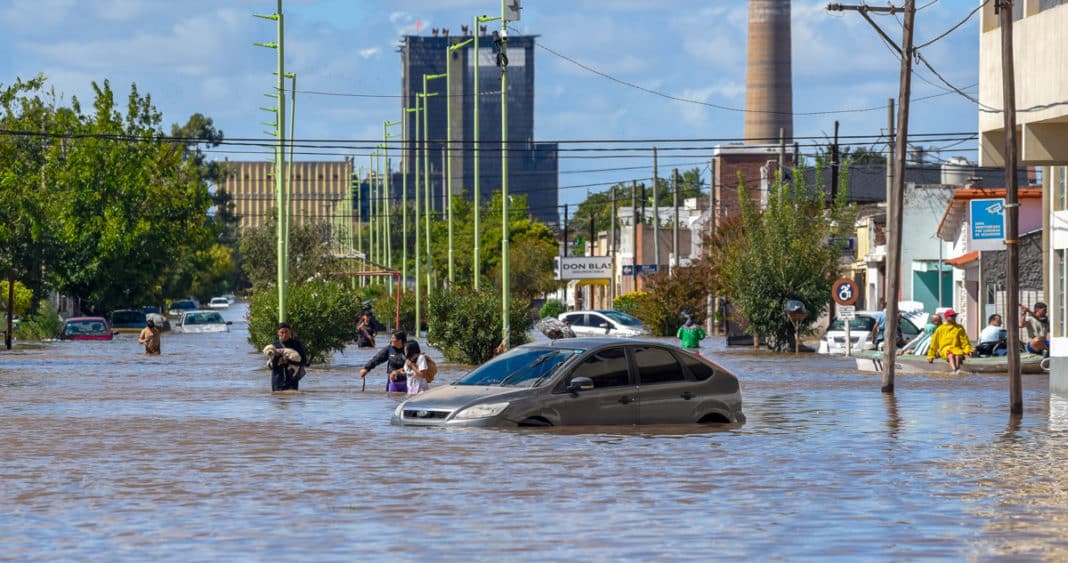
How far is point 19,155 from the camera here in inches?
3607

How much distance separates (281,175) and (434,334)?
19.3 ft

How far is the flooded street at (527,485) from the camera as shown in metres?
12.0

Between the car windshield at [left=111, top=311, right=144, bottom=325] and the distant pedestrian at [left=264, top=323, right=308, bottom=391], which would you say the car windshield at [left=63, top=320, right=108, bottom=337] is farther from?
the distant pedestrian at [left=264, top=323, right=308, bottom=391]

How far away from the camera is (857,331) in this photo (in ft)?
179

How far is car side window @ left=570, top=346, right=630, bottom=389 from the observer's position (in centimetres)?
2114

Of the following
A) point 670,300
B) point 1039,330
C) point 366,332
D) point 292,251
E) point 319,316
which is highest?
point 292,251

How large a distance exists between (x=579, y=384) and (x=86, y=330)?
170ft

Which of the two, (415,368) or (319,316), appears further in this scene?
(319,316)

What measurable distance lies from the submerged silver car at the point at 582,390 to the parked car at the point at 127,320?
216ft

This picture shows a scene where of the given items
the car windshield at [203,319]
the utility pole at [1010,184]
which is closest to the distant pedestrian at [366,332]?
the car windshield at [203,319]

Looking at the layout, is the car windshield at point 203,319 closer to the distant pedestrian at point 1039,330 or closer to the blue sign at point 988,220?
the blue sign at point 988,220

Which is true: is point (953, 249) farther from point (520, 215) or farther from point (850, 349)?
point (520, 215)

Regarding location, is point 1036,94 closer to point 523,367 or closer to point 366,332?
point 523,367

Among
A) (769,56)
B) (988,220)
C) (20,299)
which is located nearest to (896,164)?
(988,220)
